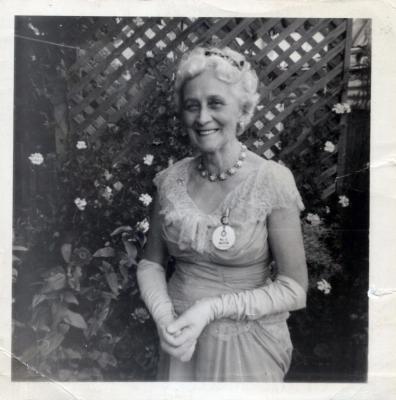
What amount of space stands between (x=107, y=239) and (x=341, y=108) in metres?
0.74

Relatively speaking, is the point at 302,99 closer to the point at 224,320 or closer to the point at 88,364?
the point at 224,320

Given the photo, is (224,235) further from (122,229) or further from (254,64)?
(254,64)

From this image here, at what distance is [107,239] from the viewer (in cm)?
144

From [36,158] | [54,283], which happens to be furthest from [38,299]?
[36,158]

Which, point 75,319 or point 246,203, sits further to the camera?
point 75,319

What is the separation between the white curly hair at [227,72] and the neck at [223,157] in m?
0.05

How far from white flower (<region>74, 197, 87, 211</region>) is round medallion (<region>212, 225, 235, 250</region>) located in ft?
1.26

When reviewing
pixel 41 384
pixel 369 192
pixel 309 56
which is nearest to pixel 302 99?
pixel 309 56

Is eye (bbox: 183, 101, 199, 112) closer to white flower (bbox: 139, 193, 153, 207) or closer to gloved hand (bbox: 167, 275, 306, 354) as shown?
white flower (bbox: 139, 193, 153, 207)

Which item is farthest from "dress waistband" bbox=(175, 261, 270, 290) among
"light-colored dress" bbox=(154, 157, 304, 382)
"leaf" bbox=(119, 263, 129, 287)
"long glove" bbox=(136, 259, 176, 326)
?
"leaf" bbox=(119, 263, 129, 287)

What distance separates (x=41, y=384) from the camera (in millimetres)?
1323

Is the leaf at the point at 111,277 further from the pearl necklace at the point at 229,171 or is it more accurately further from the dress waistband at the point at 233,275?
the pearl necklace at the point at 229,171

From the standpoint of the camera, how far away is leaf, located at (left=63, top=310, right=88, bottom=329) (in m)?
1.40

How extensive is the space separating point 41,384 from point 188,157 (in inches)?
28.0
